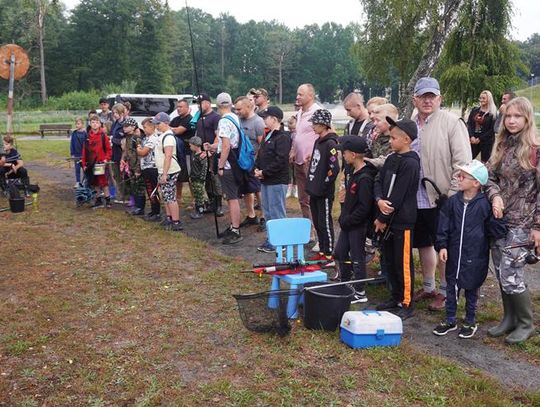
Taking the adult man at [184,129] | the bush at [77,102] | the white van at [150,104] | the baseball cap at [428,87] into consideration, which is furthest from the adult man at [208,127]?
the bush at [77,102]

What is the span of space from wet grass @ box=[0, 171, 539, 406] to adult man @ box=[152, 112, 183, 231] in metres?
1.85

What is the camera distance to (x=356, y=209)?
488 cm

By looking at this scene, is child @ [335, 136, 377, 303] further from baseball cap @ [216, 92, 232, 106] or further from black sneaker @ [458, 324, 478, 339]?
baseball cap @ [216, 92, 232, 106]

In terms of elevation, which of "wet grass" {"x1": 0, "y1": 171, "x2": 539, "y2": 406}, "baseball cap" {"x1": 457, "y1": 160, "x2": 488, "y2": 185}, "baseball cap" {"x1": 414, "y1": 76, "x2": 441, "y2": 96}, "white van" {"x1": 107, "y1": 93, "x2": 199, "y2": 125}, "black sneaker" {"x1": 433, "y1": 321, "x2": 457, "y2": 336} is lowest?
"wet grass" {"x1": 0, "y1": 171, "x2": 539, "y2": 406}

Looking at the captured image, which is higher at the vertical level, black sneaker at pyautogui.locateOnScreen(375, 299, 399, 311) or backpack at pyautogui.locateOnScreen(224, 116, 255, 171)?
backpack at pyautogui.locateOnScreen(224, 116, 255, 171)

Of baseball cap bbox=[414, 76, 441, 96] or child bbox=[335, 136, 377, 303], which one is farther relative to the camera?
child bbox=[335, 136, 377, 303]

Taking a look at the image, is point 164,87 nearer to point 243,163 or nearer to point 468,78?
point 468,78

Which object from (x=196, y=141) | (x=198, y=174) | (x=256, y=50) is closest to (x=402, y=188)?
(x=196, y=141)

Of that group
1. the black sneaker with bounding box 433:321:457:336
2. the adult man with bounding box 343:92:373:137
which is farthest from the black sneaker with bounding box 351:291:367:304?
the adult man with bounding box 343:92:373:137

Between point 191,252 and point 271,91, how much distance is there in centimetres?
9455

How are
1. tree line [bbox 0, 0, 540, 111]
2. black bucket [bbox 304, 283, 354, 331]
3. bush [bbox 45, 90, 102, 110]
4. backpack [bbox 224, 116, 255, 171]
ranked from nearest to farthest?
1. black bucket [bbox 304, 283, 354, 331]
2. backpack [bbox 224, 116, 255, 171]
3. tree line [bbox 0, 0, 540, 111]
4. bush [bbox 45, 90, 102, 110]

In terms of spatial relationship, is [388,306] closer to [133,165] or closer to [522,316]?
[522,316]

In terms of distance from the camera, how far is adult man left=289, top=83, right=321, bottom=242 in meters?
6.64

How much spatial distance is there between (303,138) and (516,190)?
3241 millimetres
